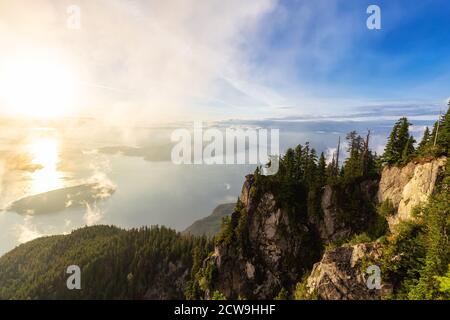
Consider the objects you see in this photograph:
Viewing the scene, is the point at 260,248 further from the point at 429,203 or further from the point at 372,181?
the point at 429,203

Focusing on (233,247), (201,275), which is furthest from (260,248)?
(201,275)

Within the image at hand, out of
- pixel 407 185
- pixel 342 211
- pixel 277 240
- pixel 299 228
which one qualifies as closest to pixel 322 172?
pixel 342 211

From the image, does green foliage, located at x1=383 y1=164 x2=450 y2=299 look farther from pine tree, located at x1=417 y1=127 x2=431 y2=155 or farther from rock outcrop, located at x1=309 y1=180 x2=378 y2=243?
rock outcrop, located at x1=309 y1=180 x2=378 y2=243

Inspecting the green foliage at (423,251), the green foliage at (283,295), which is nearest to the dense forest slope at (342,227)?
the green foliage at (423,251)

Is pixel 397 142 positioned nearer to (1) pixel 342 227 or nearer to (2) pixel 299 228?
(1) pixel 342 227

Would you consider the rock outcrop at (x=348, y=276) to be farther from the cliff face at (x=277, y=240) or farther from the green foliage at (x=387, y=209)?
the cliff face at (x=277, y=240)

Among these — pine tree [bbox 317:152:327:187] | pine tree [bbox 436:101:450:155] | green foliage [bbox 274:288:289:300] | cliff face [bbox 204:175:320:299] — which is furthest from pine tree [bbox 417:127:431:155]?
green foliage [bbox 274:288:289:300]
